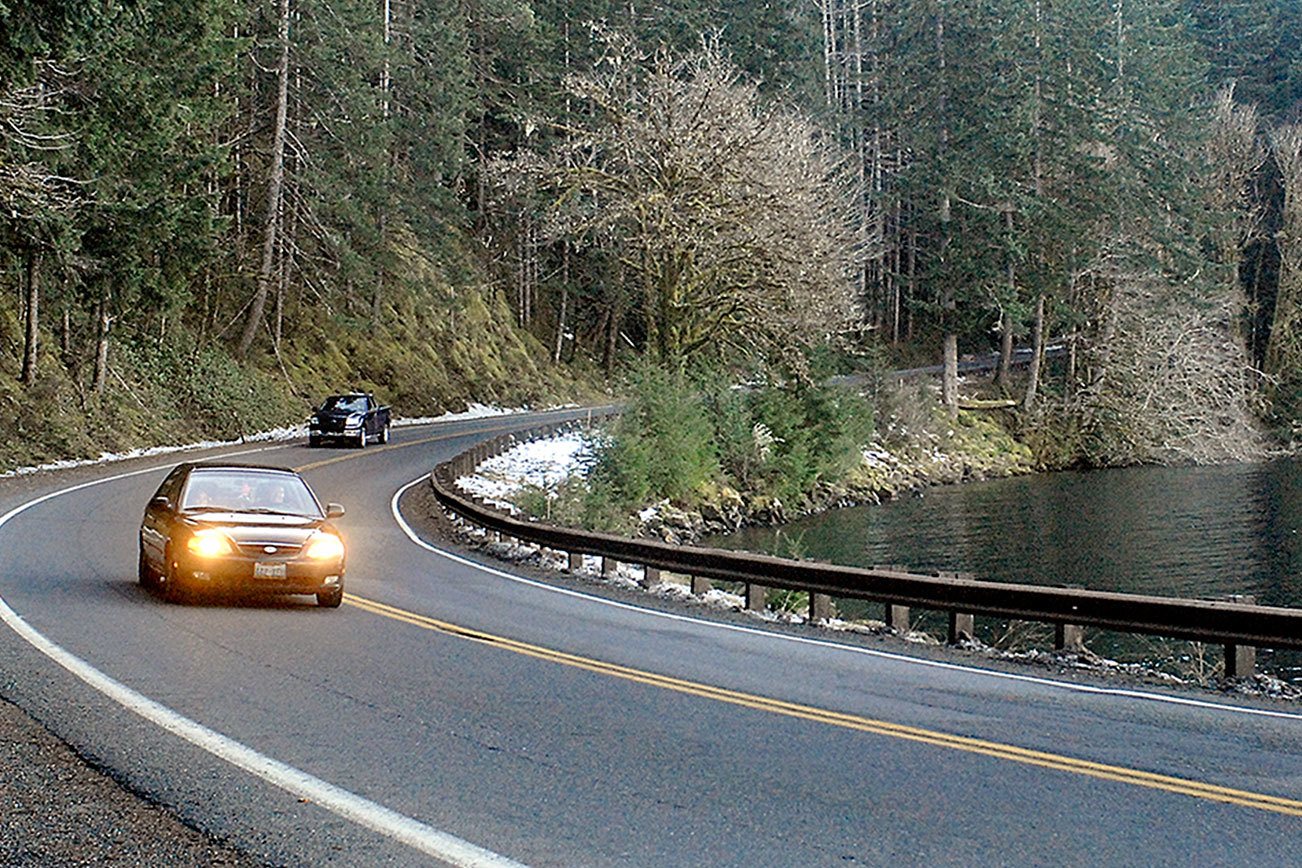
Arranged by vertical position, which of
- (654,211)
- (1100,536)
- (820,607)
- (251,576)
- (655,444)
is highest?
(654,211)

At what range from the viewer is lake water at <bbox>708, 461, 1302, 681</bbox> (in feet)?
87.5

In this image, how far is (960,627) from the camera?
1354 cm

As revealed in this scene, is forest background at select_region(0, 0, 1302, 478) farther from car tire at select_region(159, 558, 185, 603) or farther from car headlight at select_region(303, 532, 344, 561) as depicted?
car headlight at select_region(303, 532, 344, 561)

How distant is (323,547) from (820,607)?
570 cm

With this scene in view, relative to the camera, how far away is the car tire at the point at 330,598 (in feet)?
44.5

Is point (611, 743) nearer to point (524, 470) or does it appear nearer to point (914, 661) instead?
point (914, 661)

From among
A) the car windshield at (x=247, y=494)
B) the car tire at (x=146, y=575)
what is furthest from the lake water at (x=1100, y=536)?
the car tire at (x=146, y=575)

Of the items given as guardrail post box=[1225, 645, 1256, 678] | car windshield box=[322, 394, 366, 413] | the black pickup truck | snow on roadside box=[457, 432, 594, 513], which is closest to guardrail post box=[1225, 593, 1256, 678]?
guardrail post box=[1225, 645, 1256, 678]

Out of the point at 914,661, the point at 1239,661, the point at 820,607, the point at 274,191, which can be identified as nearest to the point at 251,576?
the point at 820,607

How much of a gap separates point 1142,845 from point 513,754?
3.45 meters

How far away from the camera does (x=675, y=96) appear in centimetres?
3569

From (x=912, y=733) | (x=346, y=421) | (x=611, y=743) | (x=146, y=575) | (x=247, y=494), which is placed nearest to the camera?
(x=611, y=743)

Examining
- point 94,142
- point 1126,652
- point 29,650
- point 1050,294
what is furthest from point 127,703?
point 1050,294

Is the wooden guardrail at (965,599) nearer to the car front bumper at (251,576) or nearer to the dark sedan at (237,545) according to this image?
the dark sedan at (237,545)
